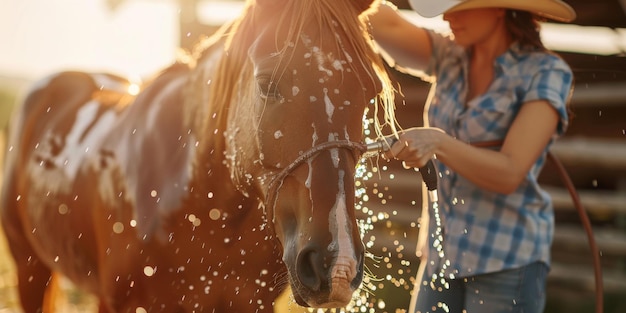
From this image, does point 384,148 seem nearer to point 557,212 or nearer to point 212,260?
point 212,260

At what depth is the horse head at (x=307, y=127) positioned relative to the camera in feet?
6.03

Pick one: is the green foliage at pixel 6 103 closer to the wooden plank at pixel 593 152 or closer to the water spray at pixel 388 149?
the wooden plank at pixel 593 152

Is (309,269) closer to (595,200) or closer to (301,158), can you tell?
(301,158)

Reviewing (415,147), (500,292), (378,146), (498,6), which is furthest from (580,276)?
(378,146)

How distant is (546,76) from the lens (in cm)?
271

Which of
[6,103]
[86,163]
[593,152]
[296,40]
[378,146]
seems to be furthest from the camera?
[6,103]

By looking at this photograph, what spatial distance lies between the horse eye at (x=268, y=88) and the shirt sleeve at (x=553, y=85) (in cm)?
113

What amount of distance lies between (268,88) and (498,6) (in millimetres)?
1179

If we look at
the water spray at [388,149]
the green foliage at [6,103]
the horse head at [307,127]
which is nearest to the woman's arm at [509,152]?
the water spray at [388,149]

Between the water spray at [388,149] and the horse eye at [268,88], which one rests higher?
the horse eye at [268,88]

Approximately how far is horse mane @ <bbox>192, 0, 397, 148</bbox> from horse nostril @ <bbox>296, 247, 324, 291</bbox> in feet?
1.65

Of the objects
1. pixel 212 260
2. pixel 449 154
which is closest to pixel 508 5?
pixel 449 154

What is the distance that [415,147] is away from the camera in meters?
2.38

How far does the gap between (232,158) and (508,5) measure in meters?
1.23
